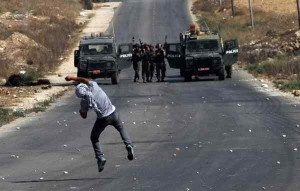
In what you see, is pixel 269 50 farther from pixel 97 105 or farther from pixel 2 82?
pixel 97 105

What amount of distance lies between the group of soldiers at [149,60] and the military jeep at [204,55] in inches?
43.5

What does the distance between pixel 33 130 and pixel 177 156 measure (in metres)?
7.64

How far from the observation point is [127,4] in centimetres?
10581

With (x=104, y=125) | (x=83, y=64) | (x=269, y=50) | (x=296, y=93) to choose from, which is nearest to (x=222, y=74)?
(x=83, y=64)

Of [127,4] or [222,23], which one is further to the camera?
[127,4]

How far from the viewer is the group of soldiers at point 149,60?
1715 inches

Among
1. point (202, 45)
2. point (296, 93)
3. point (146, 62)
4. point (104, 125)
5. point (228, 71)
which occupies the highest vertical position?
point (104, 125)

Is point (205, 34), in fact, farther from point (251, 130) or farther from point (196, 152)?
point (196, 152)

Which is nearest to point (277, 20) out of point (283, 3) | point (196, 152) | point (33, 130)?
point (283, 3)

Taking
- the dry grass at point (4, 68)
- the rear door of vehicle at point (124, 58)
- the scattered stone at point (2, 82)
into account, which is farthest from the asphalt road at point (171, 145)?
the dry grass at point (4, 68)

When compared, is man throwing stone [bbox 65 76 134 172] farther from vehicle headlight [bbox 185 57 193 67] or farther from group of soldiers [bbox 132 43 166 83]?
vehicle headlight [bbox 185 57 193 67]

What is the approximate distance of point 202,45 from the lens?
4441 centimetres

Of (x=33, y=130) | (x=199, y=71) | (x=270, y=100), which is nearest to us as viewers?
(x=33, y=130)

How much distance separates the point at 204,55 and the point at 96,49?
5.12 metres
